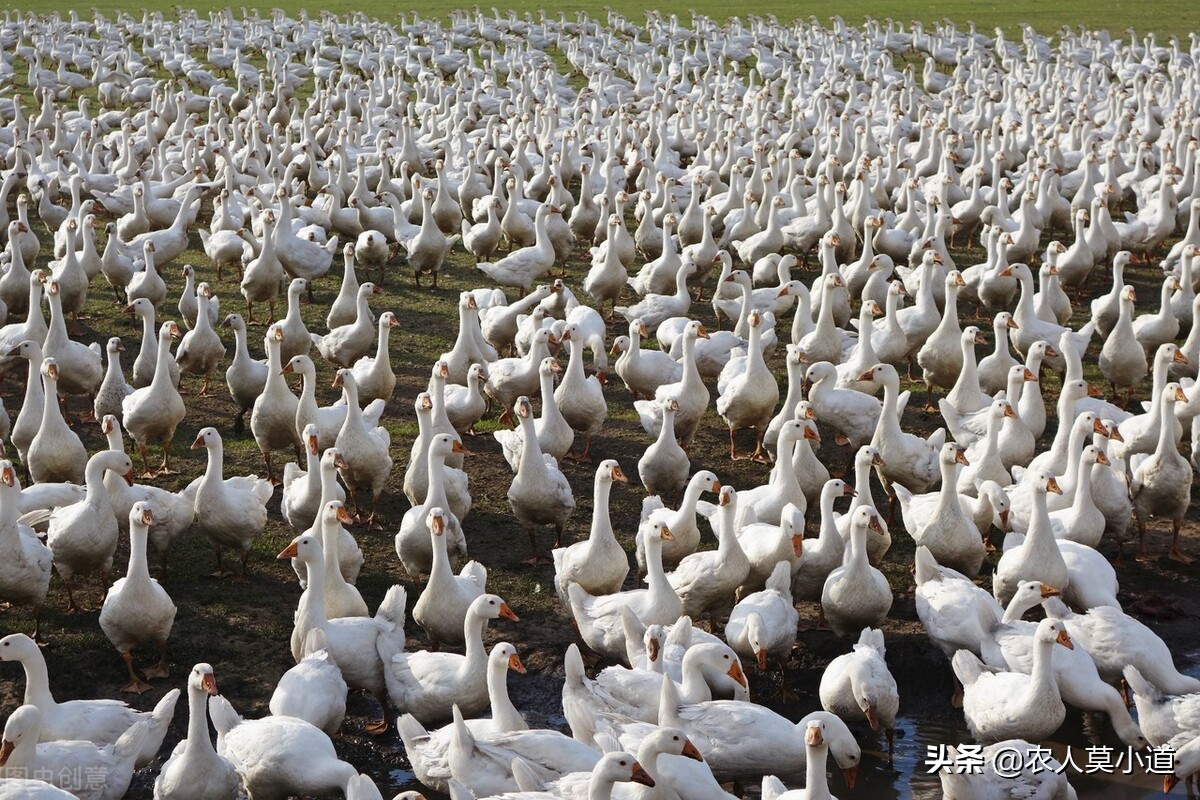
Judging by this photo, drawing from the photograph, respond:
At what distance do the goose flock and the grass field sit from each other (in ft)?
64.6

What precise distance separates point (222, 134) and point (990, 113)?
14.4 metres

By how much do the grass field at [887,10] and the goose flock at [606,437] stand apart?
64.6 ft

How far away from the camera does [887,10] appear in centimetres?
4919

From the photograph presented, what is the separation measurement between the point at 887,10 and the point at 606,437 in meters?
38.6

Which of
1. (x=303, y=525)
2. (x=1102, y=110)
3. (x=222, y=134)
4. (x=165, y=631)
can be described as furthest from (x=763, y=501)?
(x=1102, y=110)

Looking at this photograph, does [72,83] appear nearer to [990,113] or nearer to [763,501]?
[990,113]

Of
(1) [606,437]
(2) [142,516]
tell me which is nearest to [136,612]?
(2) [142,516]

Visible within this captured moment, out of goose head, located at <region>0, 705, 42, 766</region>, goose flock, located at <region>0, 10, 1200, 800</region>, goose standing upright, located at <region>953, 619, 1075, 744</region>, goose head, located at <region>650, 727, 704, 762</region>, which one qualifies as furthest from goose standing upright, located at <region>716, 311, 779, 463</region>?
goose head, located at <region>0, 705, 42, 766</region>

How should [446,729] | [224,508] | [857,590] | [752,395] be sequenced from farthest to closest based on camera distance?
[752,395], [224,508], [857,590], [446,729]

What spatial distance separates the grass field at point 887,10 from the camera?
45.2m

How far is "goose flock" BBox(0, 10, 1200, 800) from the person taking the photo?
28.2ft

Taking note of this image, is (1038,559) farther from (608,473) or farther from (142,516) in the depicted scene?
(142,516)

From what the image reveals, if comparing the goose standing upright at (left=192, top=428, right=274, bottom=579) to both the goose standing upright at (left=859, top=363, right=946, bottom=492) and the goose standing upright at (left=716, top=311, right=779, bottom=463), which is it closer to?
the goose standing upright at (left=716, top=311, right=779, bottom=463)

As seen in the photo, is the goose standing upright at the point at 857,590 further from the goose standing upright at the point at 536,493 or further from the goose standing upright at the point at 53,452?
the goose standing upright at the point at 53,452
